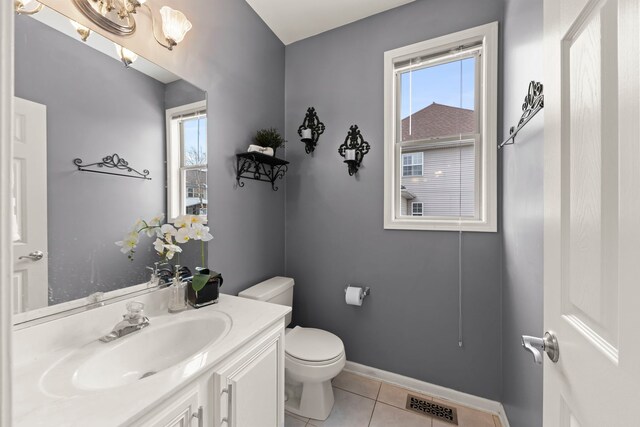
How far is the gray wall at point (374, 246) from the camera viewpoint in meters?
1.65

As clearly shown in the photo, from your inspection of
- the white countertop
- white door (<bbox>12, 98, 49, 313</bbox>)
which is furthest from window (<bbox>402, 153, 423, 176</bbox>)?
white door (<bbox>12, 98, 49, 313</bbox>)

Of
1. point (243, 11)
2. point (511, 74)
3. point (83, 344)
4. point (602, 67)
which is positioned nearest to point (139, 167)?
point (83, 344)

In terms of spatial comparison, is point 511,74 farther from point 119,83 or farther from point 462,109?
point 119,83

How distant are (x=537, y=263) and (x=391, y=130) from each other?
1.21m

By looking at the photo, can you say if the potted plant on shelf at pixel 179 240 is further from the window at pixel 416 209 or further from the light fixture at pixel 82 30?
the window at pixel 416 209

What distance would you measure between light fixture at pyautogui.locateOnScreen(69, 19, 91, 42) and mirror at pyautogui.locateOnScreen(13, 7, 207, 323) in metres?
0.01

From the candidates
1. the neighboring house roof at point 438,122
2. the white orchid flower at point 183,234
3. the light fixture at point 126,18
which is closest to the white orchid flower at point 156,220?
the white orchid flower at point 183,234

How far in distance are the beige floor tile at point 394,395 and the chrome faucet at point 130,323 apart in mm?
1537

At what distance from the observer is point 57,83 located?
2.95ft

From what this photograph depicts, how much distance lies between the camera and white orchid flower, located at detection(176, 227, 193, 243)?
121 cm

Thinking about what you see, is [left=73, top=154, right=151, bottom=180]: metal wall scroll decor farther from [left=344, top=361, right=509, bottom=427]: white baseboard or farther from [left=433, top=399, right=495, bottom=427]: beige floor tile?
[left=433, top=399, right=495, bottom=427]: beige floor tile

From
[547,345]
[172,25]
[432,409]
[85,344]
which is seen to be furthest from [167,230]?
[432,409]

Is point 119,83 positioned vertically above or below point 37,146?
above

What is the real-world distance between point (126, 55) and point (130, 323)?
1136 millimetres
